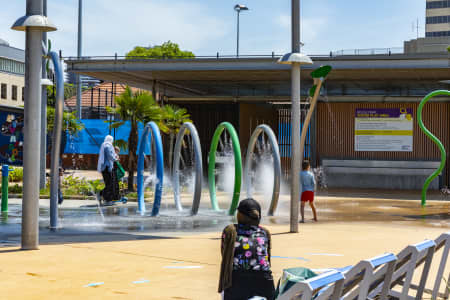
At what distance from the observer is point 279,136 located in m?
33.0

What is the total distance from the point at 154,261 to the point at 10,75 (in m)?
57.2

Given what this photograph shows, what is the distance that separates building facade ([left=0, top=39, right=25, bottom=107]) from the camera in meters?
61.3

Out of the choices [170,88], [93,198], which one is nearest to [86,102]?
[170,88]

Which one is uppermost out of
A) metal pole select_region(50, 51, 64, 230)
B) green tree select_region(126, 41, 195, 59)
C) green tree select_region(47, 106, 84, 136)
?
green tree select_region(126, 41, 195, 59)

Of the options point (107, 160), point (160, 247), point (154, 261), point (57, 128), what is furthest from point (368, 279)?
point (107, 160)

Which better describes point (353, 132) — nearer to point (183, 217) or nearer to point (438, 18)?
point (183, 217)

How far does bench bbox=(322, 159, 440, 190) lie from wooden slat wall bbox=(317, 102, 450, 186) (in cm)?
91

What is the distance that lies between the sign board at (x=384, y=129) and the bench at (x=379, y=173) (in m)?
1.09

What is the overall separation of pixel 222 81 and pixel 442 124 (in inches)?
358

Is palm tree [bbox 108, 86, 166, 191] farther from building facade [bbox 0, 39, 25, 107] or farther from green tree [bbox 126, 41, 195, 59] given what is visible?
green tree [bbox 126, 41, 195, 59]

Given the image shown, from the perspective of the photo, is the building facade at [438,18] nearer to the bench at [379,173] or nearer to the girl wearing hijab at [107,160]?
the bench at [379,173]

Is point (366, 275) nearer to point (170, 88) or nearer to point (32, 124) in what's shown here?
point (32, 124)

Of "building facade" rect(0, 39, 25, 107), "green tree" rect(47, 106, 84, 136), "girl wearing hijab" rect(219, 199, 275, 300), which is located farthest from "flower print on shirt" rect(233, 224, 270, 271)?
"building facade" rect(0, 39, 25, 107)

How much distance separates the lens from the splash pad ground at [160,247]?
7.08 meters
